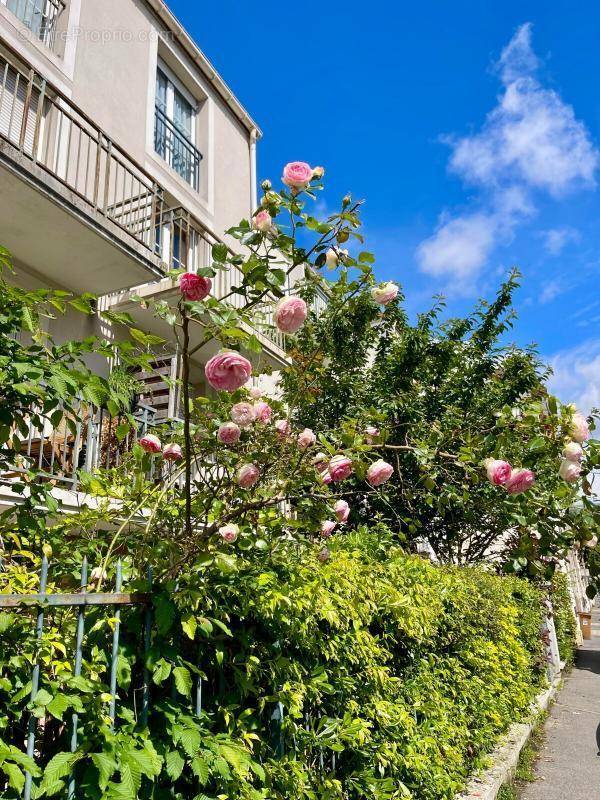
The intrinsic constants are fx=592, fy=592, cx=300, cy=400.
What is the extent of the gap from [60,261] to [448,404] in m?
6.07

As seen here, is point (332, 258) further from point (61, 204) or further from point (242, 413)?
point (61, 204)

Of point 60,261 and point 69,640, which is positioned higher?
point 60,261

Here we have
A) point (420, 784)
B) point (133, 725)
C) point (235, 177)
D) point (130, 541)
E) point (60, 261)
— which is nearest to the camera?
point (133, 725)

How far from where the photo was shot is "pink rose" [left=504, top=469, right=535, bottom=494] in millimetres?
2779

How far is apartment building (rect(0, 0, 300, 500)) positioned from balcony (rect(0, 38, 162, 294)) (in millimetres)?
18

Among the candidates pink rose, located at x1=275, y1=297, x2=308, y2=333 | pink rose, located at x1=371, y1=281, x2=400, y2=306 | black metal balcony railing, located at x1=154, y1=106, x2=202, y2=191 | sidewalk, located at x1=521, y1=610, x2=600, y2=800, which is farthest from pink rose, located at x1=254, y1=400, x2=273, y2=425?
black metal balcony railing, located at x1=154, y1=106, x2=202, y2=191

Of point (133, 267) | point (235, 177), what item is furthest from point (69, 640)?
point (235, 177)

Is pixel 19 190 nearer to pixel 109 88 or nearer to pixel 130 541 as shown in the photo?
pixel 109 88

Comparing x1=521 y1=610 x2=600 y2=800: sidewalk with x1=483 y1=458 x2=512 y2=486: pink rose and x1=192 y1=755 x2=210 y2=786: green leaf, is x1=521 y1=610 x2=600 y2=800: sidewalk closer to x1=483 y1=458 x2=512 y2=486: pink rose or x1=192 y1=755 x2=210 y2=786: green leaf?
x1=483 y1=458 x2=512 y2=486: pink rose

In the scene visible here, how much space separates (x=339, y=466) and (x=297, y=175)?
1178 millimetres

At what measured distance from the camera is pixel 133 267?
26.3 feet

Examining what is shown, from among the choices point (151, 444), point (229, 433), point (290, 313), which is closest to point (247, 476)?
point (229, 433)

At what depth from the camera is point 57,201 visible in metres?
6.65

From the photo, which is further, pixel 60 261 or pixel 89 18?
pixel 89 18
